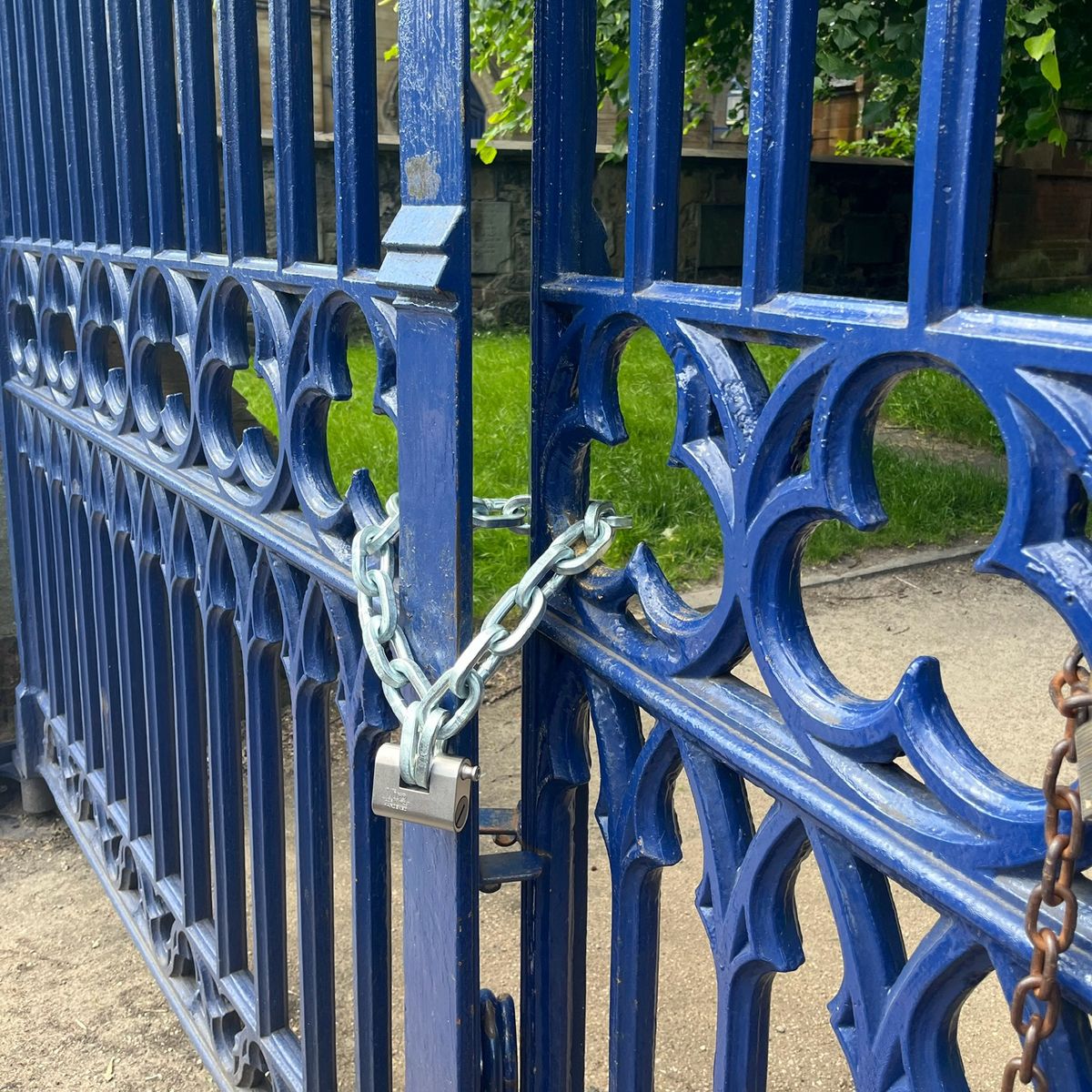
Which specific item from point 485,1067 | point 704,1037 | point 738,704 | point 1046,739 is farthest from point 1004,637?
point 738,704

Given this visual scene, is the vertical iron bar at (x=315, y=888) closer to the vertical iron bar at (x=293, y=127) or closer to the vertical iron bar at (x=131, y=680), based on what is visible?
the vertical iron bar at (x=293, y=127)

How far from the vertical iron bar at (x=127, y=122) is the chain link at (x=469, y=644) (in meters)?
1.00

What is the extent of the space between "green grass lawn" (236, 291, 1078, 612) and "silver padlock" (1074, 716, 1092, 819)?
3.17 m

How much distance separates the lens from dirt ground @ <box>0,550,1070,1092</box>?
2.31m

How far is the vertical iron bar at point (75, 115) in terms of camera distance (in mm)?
2184

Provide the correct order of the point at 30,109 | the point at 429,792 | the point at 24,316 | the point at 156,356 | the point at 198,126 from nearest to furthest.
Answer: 1. the point at 429,792
2. the point at 198,126
3. the point at 156,356
4. the point at 30,109
5. the point at 24,316

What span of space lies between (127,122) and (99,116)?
6.4 inches

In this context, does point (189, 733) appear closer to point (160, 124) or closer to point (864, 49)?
point (160, 124)

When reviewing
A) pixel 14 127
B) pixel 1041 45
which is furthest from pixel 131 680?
pixel 1041 45

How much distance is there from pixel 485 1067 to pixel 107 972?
146 cm

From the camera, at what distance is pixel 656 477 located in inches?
215

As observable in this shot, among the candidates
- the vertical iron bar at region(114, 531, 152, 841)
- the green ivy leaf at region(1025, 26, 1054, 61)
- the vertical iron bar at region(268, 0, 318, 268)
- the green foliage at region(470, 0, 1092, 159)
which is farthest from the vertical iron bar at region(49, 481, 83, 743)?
the green ivy leaf at region(1025, 26, 1054, 61)

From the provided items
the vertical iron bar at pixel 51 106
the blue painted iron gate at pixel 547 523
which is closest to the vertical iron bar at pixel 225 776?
the blue painted iron gate at pixel 547 523

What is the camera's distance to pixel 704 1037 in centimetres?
237
